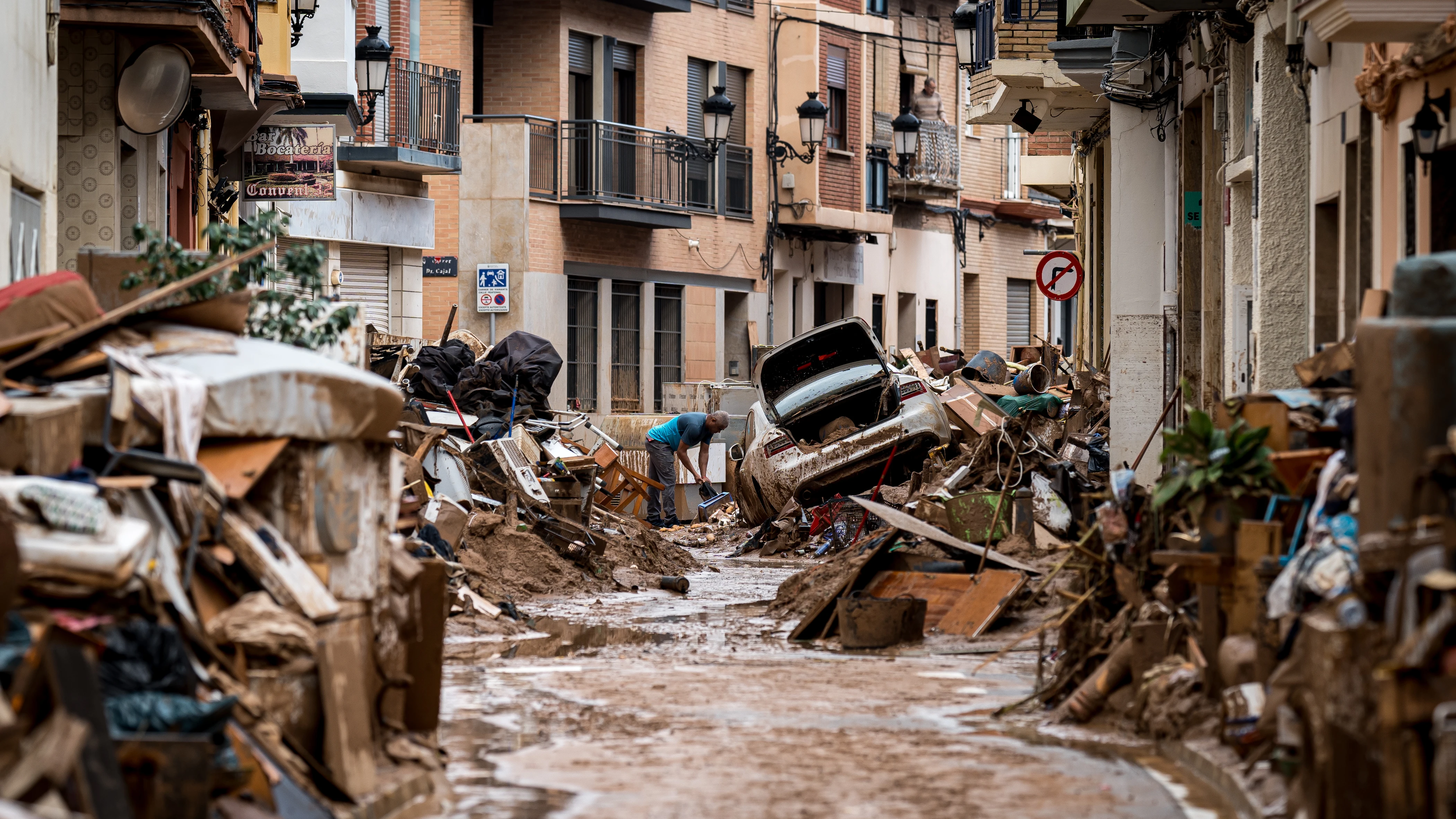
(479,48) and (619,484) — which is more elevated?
(479,48)

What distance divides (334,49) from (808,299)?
17.3 m

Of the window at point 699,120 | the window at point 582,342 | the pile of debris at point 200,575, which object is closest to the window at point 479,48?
the window at point 582,342

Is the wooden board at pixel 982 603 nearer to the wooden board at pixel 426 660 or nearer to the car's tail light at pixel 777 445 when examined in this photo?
the wooden board at pixel 426 660

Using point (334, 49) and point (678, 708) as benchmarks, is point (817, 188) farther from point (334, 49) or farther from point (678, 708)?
point (678, 708)

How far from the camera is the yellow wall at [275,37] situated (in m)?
22.1

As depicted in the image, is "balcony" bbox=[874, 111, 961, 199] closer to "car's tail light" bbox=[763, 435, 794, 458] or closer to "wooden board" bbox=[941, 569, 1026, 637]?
"car's tail light" bbox=[763, 435, 794, 458]

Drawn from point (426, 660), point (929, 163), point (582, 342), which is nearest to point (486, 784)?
point (426, 660)

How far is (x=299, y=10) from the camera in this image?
22.2 meters

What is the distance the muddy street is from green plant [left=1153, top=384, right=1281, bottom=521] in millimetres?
1379

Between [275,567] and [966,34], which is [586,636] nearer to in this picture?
[275,567]

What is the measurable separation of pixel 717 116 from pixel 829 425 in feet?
34.8

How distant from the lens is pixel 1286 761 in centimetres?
805

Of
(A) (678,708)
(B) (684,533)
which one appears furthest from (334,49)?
(A) (678,708)

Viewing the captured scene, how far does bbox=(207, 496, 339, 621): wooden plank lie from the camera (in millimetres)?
8508
